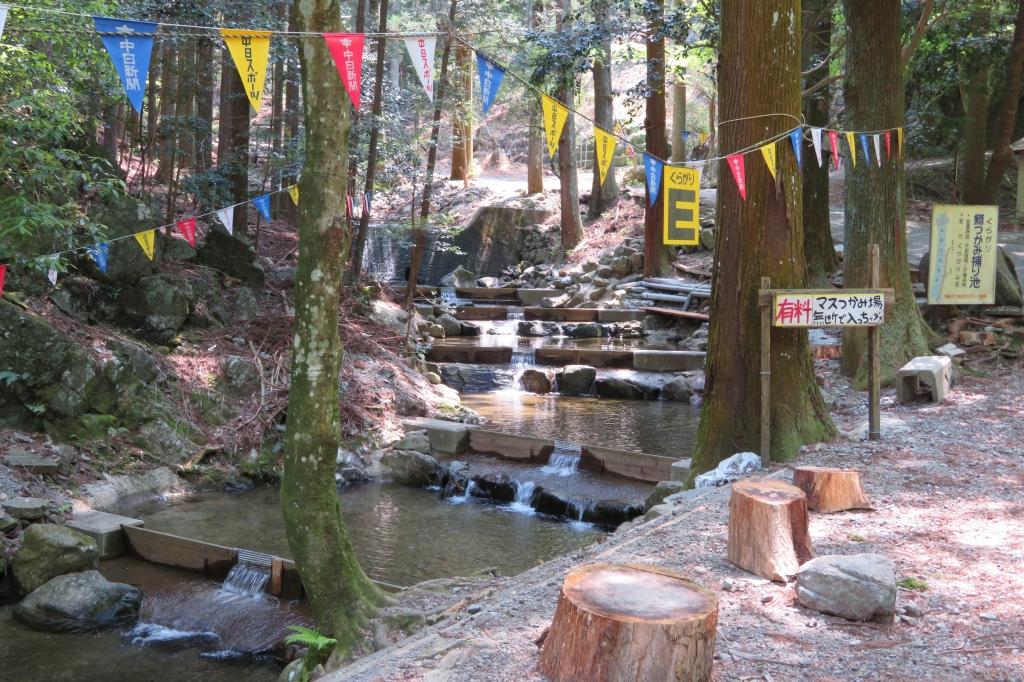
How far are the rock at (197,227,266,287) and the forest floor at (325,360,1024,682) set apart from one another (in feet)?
27.8

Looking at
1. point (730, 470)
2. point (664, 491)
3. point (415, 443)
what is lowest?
point (415, 443)

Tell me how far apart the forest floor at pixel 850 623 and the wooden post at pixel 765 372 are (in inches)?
10.9

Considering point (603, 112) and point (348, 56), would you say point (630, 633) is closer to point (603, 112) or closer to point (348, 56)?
point (348, 56)

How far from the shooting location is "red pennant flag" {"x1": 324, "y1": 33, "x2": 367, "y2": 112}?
460 centimetres

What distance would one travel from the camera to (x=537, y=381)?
1342 centimetres

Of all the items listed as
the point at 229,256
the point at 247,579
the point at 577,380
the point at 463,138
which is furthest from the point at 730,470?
the point at 463,138

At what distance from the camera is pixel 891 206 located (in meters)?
10.0

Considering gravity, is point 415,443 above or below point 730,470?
→ below

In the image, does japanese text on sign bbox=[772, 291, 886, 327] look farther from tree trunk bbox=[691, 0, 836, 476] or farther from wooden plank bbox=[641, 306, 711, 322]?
wooden plank bbox=[641, 306, 711, 322]

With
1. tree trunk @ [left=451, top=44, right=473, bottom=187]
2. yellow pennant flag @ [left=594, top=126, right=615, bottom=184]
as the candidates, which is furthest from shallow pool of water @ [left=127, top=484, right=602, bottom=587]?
tree trunk @ [left=451, top=44, right=473, bottom=187]

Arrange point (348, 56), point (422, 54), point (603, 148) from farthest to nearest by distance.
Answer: point (603, 148) < point (422, 54) < point (348, 56)

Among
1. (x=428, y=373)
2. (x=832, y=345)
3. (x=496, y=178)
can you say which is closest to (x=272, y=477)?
(x=428, y=373)

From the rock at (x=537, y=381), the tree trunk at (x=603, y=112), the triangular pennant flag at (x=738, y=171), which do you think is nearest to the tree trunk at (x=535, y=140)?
the tree trunk at (x=603, y=112)

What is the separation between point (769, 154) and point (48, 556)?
644cm
